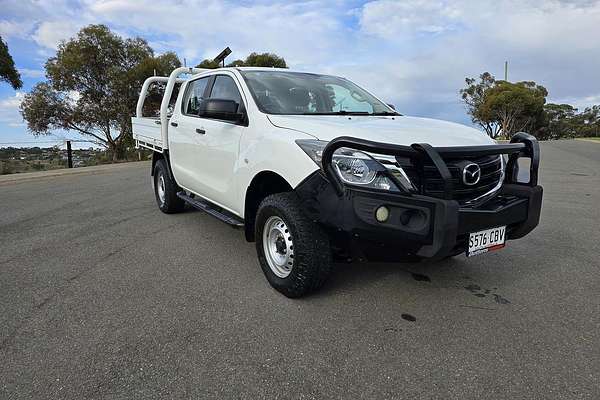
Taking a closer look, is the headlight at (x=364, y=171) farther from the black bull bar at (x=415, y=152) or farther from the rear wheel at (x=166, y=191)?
the rear wheel at (x=166, y=191)

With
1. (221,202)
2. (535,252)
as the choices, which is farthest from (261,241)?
(535,252)

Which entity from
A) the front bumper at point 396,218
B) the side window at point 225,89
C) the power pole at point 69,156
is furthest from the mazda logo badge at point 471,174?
the power pole at point 69,156

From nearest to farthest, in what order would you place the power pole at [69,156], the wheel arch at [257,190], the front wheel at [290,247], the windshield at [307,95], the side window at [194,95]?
the front wheel at [290,247] < the wheel arch at [257,190] < the windshield at [307,95] < the side window at [194,95] < the power pole at [69,156]

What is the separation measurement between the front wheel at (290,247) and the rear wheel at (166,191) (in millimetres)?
2784

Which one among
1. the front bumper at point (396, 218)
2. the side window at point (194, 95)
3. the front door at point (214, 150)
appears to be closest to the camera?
the front bumper at point (396, 218)

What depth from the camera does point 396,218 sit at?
8.39ft

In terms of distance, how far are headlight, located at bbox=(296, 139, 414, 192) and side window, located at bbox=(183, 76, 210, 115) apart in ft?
8.77

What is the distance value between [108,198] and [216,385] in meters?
6.42

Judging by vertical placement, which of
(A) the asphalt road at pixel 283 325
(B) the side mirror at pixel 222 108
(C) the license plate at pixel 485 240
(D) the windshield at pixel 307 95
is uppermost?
(D) the windshield at pixel 307 95

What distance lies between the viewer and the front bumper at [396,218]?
249 centimetres

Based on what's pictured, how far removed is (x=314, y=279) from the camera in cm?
304

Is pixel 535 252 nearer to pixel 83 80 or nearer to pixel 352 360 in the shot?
pixel 352 360

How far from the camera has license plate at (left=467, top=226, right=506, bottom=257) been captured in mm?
2822

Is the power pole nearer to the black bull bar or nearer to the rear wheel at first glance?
the rear wheel
